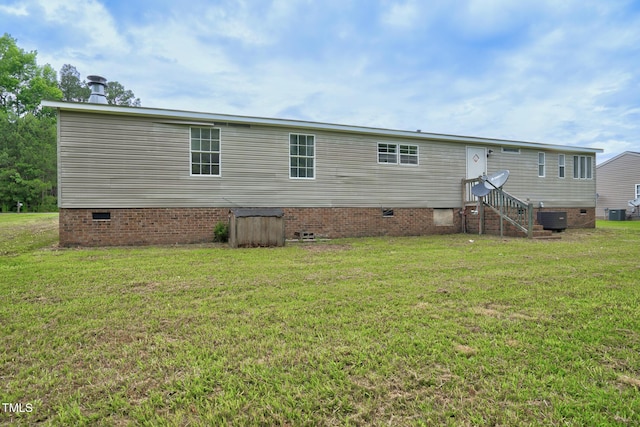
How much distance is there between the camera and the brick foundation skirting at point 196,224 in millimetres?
8797

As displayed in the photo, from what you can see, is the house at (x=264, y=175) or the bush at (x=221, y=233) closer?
the house at (x=264, y=175)

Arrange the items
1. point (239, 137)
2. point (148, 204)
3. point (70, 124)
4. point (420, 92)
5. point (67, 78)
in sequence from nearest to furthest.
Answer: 1. point (70, 124)
2. point (148, 204)
3. point (239, 137)
4. point (420, 92)
5. point (67, 78)

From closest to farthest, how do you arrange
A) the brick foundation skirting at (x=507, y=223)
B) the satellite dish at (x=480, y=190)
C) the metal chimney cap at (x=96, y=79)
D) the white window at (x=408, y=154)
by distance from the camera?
the metal chimney cap at (x=96, y=79) → the brick foundation skirting at (x=507, y=223) → the satellite dish at (x=480, y=190) → the white window at (x=408, y=154)

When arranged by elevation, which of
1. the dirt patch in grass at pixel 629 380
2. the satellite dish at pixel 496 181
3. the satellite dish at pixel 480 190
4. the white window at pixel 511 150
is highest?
the white window at pixel 511 150

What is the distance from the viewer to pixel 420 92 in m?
19.4

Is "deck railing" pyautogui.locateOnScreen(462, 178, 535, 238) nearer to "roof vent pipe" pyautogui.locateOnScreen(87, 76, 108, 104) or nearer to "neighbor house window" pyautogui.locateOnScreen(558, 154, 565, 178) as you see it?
"neighbor house window" pyautogui.locateOnScreen(558, 154, 565, 178)

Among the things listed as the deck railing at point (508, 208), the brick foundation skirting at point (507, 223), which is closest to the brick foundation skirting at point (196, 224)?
the brick foundation skirting at point (507, 223)

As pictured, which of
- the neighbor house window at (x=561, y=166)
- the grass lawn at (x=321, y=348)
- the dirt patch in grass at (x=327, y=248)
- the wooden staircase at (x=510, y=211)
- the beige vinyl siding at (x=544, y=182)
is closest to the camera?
the grass lawn at (x=321, y=348)

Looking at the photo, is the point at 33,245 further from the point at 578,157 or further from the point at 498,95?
the point at 498,95

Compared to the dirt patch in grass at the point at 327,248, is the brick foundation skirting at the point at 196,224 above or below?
above

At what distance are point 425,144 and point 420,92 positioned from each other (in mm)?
8513

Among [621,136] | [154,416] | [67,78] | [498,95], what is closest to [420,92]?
[498,95]

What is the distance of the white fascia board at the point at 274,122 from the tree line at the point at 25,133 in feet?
83.1

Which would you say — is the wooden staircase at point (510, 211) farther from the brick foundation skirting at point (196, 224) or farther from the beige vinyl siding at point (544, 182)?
the beige vinyl siding at point (544, 182)
